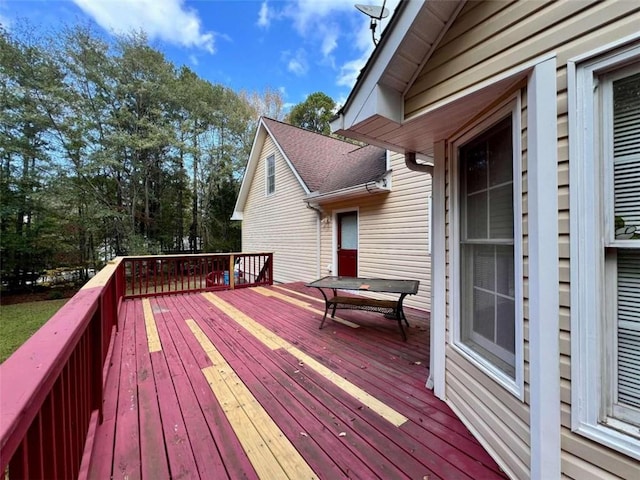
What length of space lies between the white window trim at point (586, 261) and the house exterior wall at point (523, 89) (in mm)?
34

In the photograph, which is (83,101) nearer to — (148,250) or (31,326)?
(148,250)

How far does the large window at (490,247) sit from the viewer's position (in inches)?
67.1

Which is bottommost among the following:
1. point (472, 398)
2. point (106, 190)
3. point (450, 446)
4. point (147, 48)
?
point (450, 446)

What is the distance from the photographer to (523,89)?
154 cm

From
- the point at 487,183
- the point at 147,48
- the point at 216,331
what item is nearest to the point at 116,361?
the point at 216,331

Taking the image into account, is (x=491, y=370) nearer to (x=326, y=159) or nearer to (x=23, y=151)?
(x=326, y=159)

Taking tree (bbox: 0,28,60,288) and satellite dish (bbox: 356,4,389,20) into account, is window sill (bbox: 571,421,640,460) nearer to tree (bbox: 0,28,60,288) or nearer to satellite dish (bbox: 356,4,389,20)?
satellite dish (bbox: 356,4,389,20)

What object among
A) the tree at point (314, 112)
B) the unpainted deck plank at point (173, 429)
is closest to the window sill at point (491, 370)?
the unpainted deck plank at point (173, 429)

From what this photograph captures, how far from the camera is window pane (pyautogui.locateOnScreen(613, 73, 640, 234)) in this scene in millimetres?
1205

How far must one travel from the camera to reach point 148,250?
12766 mm

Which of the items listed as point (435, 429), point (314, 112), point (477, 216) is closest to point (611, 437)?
point (435, 429)

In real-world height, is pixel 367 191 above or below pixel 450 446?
above

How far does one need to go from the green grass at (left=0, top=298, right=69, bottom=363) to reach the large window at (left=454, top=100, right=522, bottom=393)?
26.9ft

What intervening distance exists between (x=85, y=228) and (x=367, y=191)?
12.0 m
